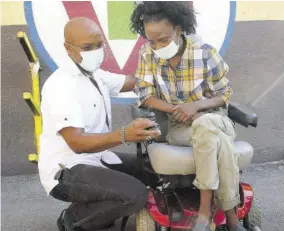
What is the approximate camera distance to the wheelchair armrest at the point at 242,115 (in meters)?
2.96

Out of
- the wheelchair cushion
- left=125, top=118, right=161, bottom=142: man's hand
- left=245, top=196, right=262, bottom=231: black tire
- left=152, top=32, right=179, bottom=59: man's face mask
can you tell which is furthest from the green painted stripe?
left=245, top=196, right=262, bottom=231: black tire

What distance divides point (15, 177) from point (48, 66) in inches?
39.8

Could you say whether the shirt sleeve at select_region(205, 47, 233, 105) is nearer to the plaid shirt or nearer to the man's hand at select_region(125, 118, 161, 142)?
the plaid shirt

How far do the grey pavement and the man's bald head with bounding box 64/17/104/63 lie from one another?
50.1 inches

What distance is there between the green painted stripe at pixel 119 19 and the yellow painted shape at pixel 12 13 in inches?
27.0

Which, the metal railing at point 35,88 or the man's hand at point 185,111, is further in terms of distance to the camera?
the metal railing at point 35,88

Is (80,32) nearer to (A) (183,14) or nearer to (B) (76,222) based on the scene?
(A) (183,14)

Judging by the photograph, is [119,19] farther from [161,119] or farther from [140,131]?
[140,131]

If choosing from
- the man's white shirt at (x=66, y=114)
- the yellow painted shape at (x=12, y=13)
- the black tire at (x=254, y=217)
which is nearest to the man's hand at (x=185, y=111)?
the man's white shirt at (x=66, y=114)

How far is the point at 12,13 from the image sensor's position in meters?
3.98

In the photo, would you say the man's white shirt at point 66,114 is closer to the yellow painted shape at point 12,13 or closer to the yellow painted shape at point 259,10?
the yellow painted shape at point 12,13

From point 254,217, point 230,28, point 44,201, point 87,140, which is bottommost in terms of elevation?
point 44,201

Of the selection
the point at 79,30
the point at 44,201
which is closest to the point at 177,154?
the point at 79,30

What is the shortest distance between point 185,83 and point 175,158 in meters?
0.53
